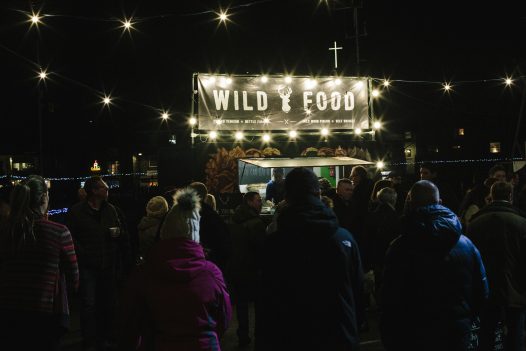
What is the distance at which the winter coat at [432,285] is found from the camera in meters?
3.09

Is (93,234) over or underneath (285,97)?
underneath

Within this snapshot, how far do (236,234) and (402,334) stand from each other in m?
3.19

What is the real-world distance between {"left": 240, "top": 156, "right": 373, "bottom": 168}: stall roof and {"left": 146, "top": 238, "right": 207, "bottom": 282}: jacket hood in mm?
9288

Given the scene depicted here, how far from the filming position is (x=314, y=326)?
2.69m

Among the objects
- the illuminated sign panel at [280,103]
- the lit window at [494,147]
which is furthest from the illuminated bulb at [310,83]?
the lit window at [494,147]

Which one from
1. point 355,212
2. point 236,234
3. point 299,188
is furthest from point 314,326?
point 355,212

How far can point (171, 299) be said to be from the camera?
8.37 feet

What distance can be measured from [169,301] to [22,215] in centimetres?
150

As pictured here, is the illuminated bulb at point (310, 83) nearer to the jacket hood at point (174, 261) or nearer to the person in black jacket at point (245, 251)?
the person in black jacket at point (245, 251)

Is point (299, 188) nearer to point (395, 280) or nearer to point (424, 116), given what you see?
point (395, 280)

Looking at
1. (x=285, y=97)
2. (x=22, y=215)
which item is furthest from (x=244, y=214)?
(x=285, y=97)

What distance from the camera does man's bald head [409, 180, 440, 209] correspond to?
3342mm

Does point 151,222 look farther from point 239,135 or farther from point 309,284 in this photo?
point 239,135

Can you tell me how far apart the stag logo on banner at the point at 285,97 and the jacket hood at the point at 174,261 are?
411 inches
